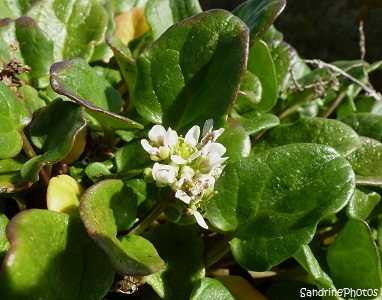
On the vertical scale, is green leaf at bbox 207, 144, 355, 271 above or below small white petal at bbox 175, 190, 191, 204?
below

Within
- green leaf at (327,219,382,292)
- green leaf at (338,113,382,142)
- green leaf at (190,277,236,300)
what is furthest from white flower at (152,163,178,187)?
green leaf at (338,113,382,142)

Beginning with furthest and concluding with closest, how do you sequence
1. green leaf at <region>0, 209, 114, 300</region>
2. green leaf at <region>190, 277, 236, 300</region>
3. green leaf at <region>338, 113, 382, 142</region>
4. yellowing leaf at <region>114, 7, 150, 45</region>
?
yellowing leaf at <region>114, 7, 150, 45</region> < green leaf at <region>338, 113, 382, 142</region> < green leaf at <region>190, 277, 236, 300</region> < green leaf at <region>0, 209, 114, 300</region>

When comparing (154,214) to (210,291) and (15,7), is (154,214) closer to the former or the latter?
(210,291)

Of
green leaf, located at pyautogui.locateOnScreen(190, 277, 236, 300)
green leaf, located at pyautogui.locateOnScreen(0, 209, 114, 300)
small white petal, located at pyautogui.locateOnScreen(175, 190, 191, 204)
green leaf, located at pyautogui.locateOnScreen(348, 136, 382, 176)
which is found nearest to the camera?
green leaf, located at pyautogui.locateOnScreen(0, 209, 114, 300)

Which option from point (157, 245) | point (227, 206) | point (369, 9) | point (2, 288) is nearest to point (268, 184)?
point (227, 206)

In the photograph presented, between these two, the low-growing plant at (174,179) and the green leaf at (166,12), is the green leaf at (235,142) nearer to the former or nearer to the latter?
the low-growing plant at (174,179)

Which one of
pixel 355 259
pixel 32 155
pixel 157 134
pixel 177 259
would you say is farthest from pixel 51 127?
pixel 355 259

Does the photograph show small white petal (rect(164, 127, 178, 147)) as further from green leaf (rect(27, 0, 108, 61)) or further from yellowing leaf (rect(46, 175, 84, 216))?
green leaf (rect(27, 0, 108, 61))

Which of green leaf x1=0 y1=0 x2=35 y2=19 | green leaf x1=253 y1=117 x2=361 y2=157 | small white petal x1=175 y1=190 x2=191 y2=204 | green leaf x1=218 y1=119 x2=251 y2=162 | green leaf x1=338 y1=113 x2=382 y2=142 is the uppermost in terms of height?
green leaf x1=0 y1=0 x2=35 y2=19
